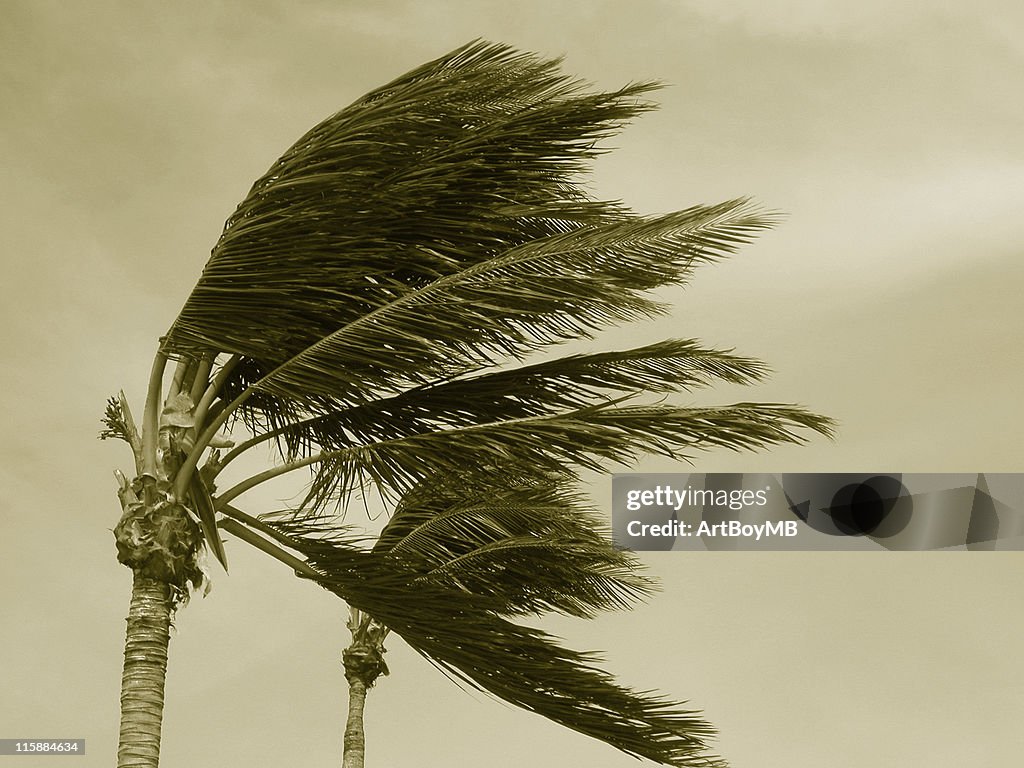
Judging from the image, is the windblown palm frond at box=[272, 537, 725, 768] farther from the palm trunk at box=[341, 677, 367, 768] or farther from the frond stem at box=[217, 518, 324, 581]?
the palm trunk at box=[341, 677, 367, 768]

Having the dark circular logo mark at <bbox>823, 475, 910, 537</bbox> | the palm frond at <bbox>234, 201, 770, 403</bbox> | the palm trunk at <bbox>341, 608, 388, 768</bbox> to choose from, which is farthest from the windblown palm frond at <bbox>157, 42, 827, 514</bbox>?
the palm trunk at <bbox>341, 608, 388, 768</bbox>

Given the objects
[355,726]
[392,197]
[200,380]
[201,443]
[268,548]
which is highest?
[392,197]

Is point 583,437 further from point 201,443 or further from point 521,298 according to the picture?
point 201,443

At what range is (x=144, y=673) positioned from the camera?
830 cm

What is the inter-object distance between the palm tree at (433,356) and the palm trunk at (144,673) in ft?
0.05

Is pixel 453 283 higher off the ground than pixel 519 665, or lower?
higher

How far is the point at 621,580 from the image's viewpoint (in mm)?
11070

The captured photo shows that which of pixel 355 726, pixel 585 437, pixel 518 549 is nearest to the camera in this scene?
pixel 585 437

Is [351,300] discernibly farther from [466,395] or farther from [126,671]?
[126,671]

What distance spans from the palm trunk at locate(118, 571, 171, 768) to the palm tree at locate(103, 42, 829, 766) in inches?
0.6

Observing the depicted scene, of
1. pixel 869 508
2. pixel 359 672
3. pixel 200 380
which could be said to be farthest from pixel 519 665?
pixel 359 672

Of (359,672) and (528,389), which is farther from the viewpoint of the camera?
(359,672)

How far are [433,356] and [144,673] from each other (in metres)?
2.91

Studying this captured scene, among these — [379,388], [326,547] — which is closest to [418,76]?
[379,388]
